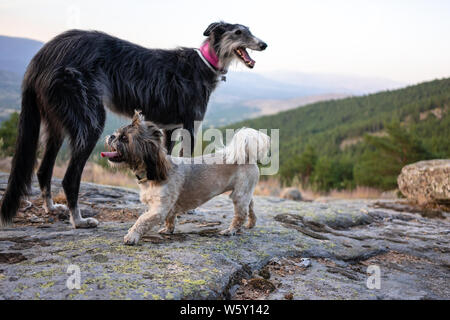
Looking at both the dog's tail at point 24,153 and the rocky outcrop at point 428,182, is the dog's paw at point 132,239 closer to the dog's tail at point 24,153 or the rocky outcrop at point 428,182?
the dog's tail at point 24,153

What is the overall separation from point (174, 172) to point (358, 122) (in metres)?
75.1

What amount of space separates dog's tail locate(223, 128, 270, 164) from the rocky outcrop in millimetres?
6689

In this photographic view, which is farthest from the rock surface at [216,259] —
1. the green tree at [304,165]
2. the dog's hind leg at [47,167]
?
the green tree at [304,165]

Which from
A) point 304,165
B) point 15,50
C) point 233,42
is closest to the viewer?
point 233,42

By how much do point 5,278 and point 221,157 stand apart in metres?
2.48

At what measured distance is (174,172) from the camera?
393 cm

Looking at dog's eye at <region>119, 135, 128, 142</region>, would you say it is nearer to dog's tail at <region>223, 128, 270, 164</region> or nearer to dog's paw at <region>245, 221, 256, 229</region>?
dog's tail at <region>223, 128, 270, 164</region>

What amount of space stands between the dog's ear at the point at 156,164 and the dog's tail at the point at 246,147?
796mm

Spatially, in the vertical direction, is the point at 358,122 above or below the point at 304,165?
above

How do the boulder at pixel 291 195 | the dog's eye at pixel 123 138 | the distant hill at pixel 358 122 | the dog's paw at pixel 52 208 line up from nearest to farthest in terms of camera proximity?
the dog's eye at pixel 123 138, the dog's paw at pixel 52 208, the boulder at pixel 291 195, the distant hill at pixel 358 122

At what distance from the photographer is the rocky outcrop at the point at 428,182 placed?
8.68m

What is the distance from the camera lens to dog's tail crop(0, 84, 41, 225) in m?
4.02

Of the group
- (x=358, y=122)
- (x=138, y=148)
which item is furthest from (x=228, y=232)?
(x=358, y=122)

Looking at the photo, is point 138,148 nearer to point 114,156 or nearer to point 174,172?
point 114,156
